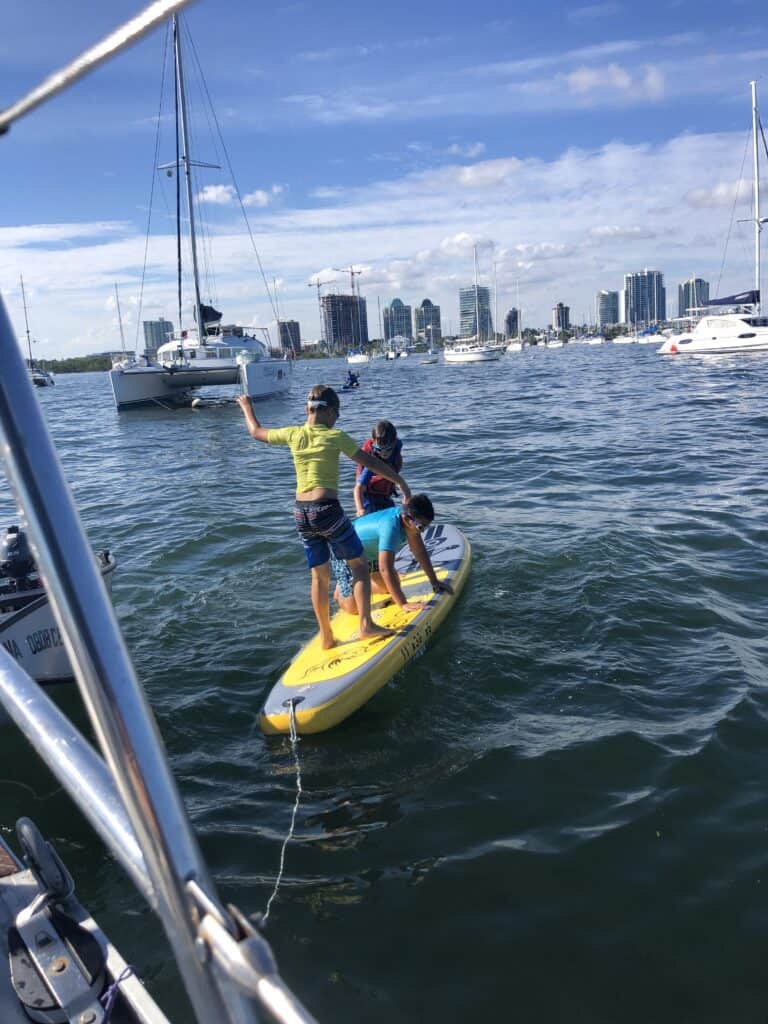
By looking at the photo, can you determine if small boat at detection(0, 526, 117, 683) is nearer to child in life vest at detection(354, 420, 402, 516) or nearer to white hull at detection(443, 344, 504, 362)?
child in life vest at detection(354, 420, 402, 516)

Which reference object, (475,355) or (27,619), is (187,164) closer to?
(27,619)

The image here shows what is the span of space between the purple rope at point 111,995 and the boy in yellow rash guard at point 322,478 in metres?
3.80

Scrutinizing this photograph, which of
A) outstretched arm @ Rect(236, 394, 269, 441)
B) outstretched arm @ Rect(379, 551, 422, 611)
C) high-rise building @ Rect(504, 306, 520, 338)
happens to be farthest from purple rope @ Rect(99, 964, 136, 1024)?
high-rise building @ Rect(504, 306, 520, 338)

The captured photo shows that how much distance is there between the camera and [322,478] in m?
5.49

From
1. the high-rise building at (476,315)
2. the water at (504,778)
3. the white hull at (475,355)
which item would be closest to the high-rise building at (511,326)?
the high-rise building at (476,315)

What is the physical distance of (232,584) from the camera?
847 centimetres

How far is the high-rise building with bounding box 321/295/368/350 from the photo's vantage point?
159250 millimetres

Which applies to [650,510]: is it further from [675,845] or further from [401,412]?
[401,412]

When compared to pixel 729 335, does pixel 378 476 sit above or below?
below

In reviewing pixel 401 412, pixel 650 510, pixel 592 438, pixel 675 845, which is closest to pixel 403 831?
pixel 675 845

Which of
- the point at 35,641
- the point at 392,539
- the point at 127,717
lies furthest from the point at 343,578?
the point at 127,717

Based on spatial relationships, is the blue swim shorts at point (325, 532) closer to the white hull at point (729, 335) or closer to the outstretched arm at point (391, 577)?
the outstretched arm at point (391, 577)

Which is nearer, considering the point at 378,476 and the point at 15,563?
the point at 15,563

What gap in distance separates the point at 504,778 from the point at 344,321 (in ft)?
533
